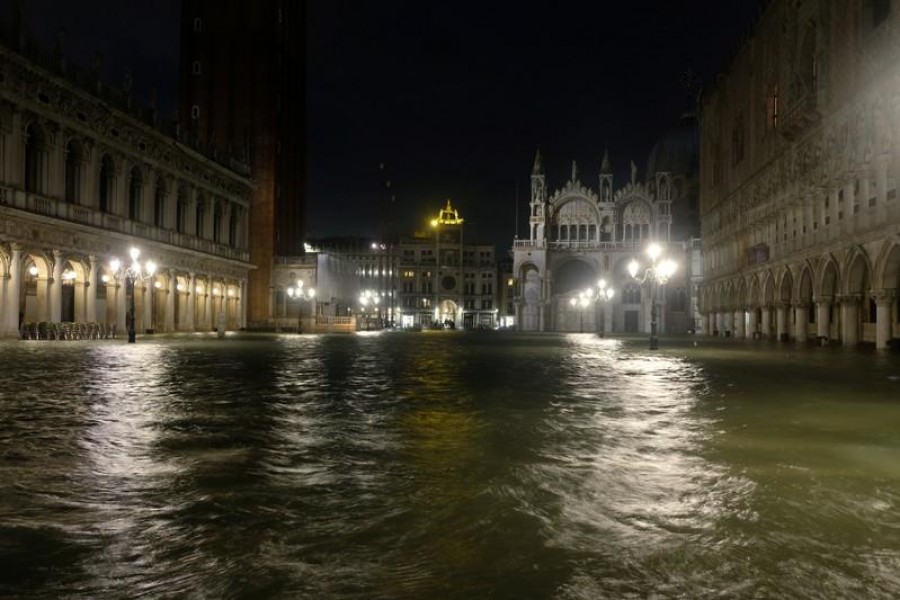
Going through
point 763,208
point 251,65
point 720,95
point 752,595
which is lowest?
point 752,595

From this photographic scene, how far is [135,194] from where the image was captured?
4681cm

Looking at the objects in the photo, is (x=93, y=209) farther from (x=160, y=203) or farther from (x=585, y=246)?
(x=585, y=246)

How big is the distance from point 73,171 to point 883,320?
131ft

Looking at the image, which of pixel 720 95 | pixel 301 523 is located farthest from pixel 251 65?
pixel 301 523

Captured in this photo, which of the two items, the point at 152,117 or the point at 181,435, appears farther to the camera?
the point at 152,117

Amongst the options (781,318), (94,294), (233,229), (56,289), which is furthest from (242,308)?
(781,318)

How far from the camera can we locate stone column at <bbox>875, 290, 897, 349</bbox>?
29.0 m

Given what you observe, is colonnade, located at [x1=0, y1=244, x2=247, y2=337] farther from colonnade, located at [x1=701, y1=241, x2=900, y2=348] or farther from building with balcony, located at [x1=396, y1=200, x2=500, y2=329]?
building with balcony, located at [x1=396, y1=200, x2=500, y2=329]

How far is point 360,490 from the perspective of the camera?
5129 mm

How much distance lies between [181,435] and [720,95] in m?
60.0

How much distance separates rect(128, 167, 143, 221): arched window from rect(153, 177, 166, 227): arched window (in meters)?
2.29

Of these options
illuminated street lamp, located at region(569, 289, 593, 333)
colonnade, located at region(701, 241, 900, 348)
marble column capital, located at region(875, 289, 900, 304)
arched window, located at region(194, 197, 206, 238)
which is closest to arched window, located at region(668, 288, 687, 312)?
illuminated street lamp, located at region(569, 289, 593, 333)

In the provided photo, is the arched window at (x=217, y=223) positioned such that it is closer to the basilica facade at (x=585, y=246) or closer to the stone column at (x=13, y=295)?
the stone column at (x=13, y=295)

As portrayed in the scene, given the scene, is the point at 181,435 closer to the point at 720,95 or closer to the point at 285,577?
the point at 285,577
